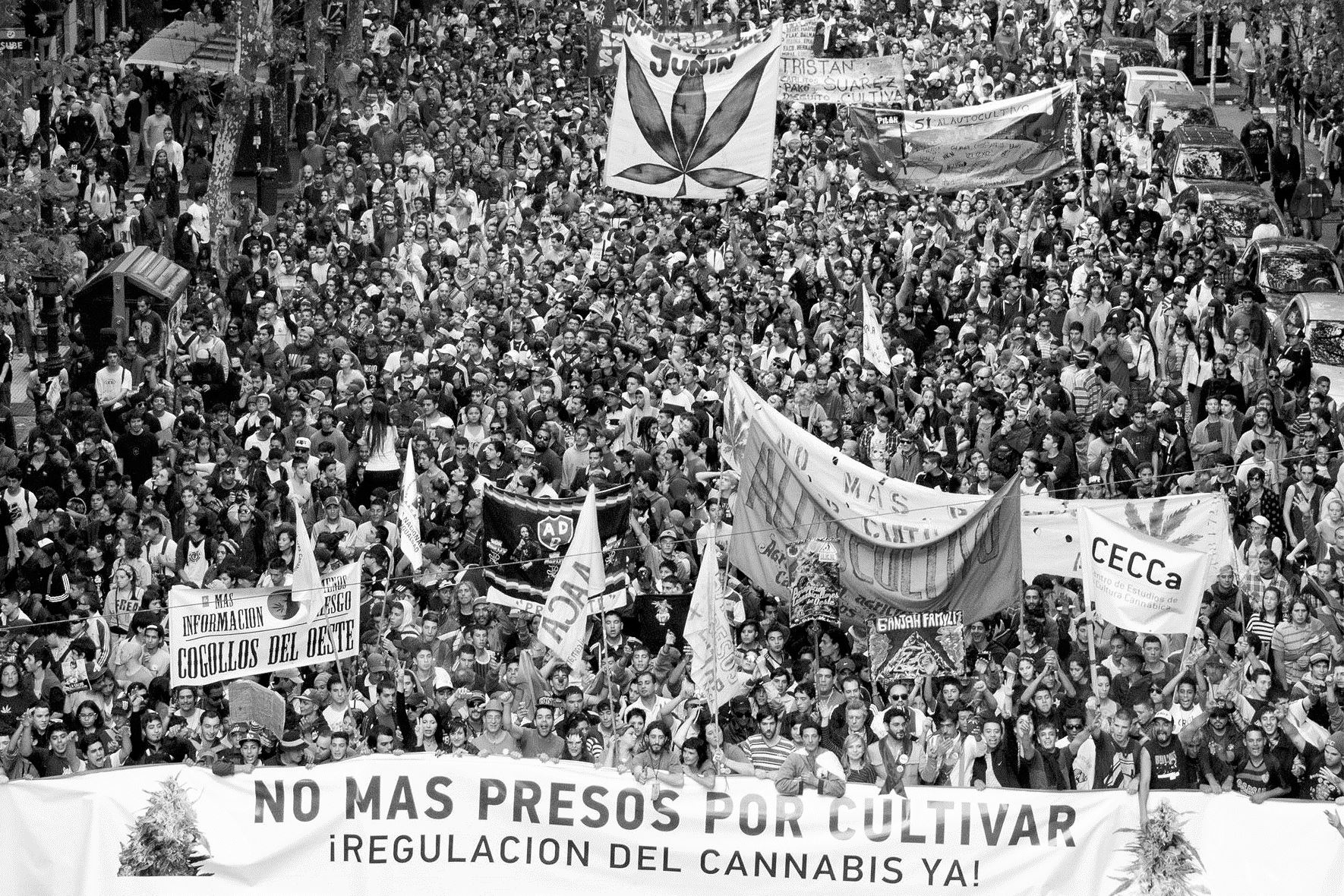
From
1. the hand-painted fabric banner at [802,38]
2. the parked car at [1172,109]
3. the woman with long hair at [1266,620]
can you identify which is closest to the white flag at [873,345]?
the woman with long hair at [1266,620]

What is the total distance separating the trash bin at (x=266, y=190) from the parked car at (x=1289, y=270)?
1133 centimetres

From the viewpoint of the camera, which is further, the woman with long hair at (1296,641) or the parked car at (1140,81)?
the parked car at (1140,81)

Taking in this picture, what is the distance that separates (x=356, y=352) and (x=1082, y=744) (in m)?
9.32

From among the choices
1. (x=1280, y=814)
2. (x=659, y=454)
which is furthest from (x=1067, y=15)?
(x=1280, y=814)

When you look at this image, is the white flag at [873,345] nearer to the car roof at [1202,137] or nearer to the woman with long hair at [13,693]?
the woman with long hair at [13,693]

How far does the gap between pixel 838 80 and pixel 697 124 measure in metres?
5.91

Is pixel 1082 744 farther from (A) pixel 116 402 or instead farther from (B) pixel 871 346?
(A) pixel 116 402

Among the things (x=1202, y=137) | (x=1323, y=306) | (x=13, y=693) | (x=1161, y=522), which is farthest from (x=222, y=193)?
(x=1161, y=522)

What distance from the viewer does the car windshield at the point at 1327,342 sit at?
2223 cm

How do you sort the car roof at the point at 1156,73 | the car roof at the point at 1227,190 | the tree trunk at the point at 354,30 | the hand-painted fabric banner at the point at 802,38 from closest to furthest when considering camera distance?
the car roof at the point at 1227,190
the hand-painted fabric banner at the point at 802,38
the car roof at the point at 1156,73
the tree trunk at the point at 354,30

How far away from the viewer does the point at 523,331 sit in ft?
73.1

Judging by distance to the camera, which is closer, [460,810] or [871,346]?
[460,810]

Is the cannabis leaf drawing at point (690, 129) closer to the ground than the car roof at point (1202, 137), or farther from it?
farther from it

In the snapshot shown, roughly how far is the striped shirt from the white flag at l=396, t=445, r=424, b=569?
11.7ft
